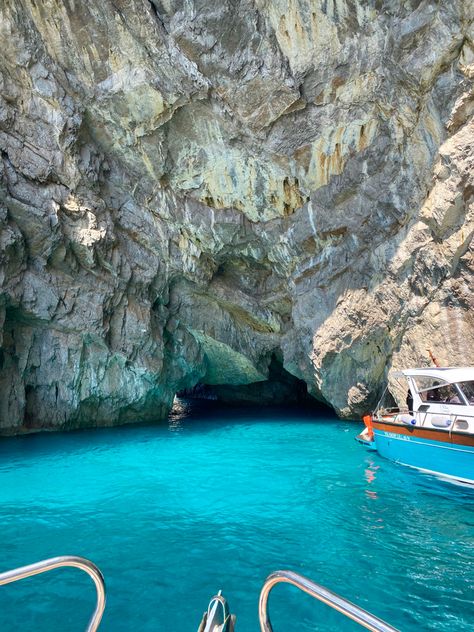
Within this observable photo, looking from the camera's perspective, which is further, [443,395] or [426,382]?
[426,382]

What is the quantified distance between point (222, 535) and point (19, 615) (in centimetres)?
302

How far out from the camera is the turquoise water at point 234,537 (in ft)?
16.2

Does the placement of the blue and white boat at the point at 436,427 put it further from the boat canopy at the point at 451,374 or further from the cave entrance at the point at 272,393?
the cave entrance at the point at 272,393

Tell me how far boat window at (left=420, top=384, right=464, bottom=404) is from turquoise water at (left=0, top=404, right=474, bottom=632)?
77.3 inches

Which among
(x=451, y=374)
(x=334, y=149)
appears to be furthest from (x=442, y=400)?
(x=334, y=149)

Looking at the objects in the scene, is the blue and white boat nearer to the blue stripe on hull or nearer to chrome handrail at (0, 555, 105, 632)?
the blue stripe on hull

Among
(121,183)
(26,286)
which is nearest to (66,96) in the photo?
(121,183)

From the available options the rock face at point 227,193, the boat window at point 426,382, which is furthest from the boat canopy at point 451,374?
the rock face at point 227,193

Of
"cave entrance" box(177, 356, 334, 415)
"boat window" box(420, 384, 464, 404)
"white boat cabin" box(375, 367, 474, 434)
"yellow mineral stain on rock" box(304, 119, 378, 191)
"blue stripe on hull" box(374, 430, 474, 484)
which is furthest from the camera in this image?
Result: "cave entrance" box(177, 356, 334, 415)

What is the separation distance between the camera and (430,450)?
33.7 ft

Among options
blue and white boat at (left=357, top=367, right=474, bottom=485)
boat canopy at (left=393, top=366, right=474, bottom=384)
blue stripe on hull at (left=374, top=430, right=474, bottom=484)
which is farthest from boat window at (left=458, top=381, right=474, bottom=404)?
blue stripe on hull at (left=374, top=430, right=474, bottom=484)

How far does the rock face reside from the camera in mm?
13188

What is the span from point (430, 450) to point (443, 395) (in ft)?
5.38

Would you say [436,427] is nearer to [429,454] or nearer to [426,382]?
[429,454]
